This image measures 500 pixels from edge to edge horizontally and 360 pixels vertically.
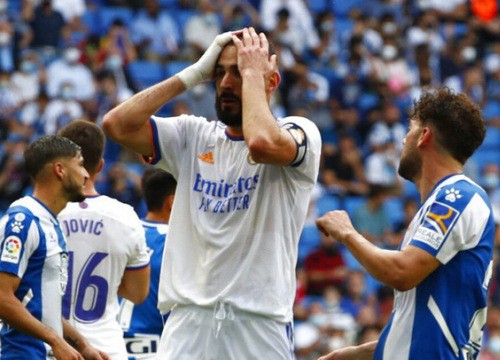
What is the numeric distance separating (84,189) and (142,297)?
3.05 feet

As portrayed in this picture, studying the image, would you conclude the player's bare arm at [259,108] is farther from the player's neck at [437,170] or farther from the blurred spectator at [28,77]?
the blurred spectator at [28,77]

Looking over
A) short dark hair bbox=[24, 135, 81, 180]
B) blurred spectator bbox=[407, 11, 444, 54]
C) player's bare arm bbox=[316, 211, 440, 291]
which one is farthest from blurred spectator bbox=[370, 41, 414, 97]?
player's bare arm bbox=[316, 211, 440, 291]

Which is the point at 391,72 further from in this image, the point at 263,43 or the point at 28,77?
the point at 263,43

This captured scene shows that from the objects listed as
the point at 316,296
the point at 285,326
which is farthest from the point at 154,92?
the point at 316,296

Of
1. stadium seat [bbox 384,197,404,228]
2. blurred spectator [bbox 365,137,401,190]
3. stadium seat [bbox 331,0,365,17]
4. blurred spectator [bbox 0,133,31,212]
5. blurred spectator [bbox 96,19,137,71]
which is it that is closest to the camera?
blurred spectator [bbox 0,133,31,212]

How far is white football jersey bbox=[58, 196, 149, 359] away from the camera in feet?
24.6

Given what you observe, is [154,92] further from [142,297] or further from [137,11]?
[137,11]

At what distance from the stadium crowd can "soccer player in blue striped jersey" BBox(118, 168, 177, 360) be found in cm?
454

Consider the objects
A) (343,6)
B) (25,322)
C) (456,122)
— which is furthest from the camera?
(343,6)

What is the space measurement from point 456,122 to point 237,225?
123 centimetres

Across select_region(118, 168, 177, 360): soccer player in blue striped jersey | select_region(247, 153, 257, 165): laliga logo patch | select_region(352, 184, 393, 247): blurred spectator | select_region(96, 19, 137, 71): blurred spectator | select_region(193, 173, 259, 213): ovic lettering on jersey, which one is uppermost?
select_region(96, 19, 137, 71): blurred spectator

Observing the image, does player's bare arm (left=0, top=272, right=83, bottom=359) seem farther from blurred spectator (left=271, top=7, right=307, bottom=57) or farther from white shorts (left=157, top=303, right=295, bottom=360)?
blurred spectator (left=271, top=7, right=307, bottom=57)

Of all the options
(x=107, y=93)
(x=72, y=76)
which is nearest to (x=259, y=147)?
(x=107, y=93)

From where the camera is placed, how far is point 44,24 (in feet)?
60.4
